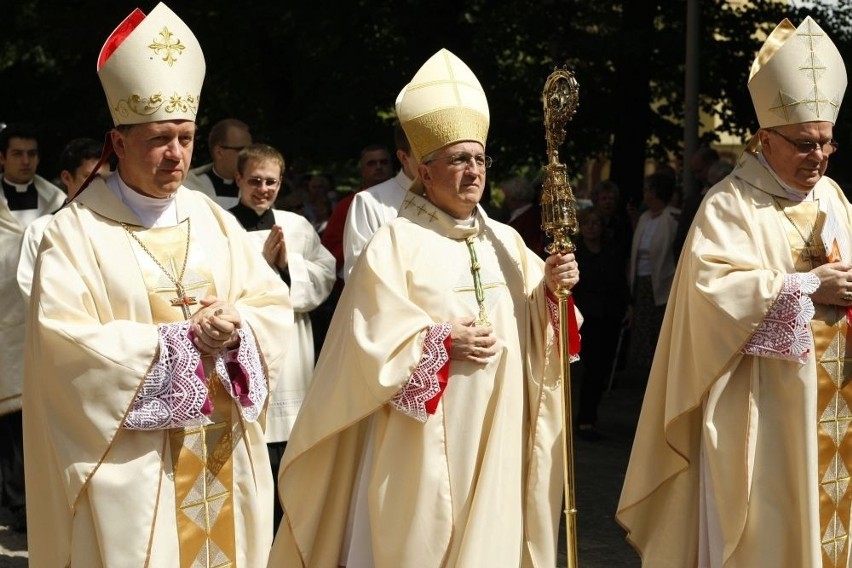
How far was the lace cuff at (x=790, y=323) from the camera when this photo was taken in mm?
5895

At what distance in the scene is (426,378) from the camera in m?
5.48

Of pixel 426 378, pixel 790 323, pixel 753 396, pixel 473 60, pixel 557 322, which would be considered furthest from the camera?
pixel 473 60

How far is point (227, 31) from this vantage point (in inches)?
619

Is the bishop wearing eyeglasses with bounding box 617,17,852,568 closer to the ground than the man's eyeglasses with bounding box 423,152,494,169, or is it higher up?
closer to the ground

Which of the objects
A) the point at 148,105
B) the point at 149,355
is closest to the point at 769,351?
the point at 149,355

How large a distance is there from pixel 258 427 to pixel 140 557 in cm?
71

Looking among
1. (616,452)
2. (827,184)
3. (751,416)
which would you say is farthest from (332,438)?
(616,452)

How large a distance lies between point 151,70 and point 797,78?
267cm

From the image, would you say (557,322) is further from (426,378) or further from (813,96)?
(813,96)

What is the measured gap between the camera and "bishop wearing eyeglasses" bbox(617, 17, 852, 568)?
19.7 feet

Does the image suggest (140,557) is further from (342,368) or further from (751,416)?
(751,416)

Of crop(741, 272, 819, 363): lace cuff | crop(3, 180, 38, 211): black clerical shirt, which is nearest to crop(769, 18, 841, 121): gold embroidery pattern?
crop(741, 272, 819, 363): lace cuff

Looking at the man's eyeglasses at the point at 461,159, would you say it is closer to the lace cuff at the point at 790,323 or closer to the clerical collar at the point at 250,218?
the lace cuff at the point at 790,323

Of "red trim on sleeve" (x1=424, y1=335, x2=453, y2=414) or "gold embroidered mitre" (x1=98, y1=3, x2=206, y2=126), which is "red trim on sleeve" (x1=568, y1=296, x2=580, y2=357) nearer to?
"red trim on sleeve" (x1=424, y1=335, x2=453, y2=414)
